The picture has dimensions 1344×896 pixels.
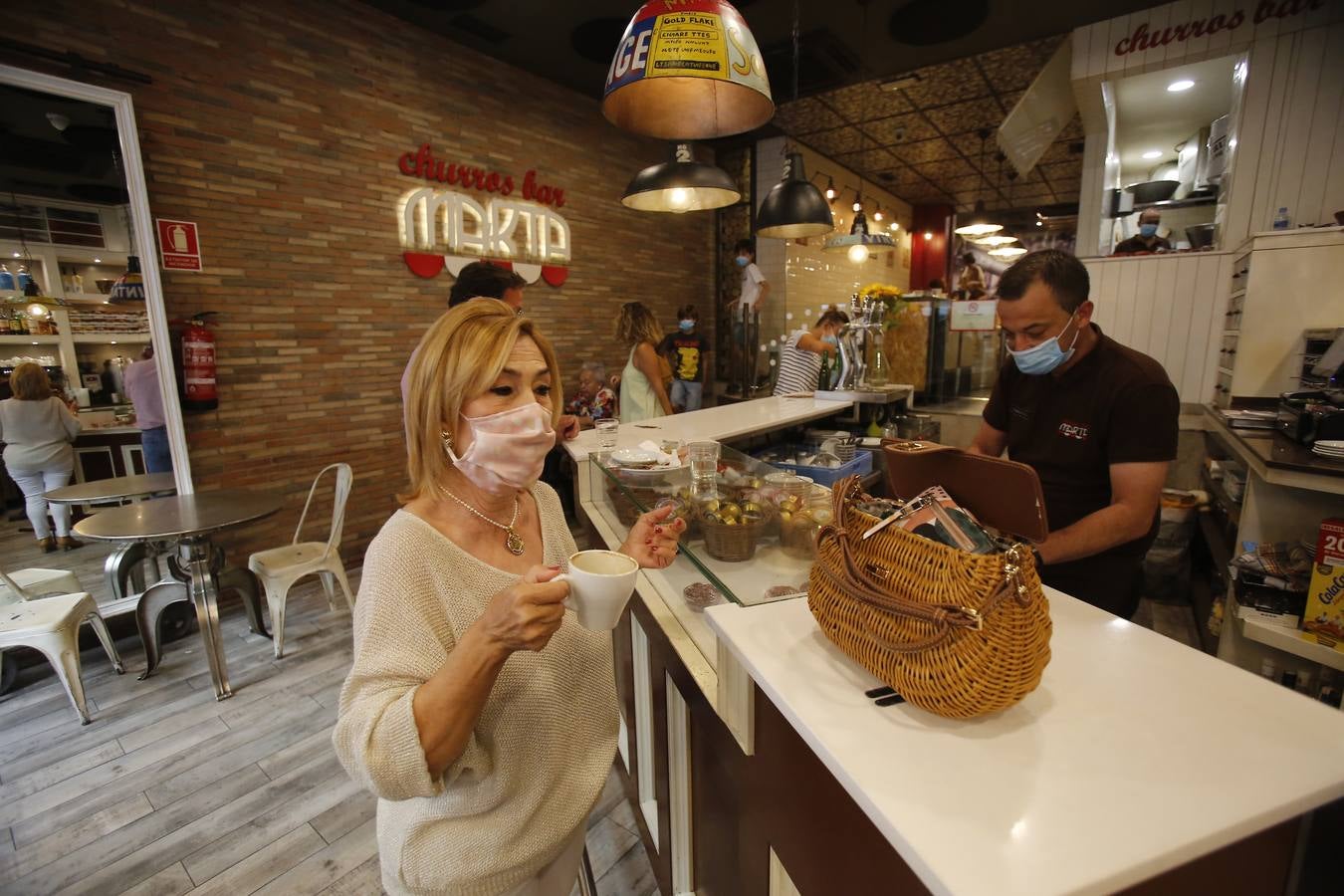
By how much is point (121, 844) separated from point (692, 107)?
3479mm

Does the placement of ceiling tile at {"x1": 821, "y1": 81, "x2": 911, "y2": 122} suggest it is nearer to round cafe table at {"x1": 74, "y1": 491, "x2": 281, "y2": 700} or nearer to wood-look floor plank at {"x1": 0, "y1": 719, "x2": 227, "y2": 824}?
round cafe table at {"x1": 74, "y1": 491, "x2": 281, "y2": 700}

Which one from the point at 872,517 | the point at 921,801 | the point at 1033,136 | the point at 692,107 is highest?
the point at 1033,136

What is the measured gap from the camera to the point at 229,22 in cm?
384

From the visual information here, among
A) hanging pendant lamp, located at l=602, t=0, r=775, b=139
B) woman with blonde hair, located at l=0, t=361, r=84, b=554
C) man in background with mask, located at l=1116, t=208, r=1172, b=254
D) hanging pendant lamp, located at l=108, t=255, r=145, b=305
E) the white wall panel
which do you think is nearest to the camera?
hanging pendant lamp, located at l=602, t=0, r=775, b=139

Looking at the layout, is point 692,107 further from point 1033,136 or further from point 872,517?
point 1033,136

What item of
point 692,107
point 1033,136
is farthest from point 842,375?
point 1033,136

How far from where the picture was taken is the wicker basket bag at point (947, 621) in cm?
65

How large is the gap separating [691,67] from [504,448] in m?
1.51

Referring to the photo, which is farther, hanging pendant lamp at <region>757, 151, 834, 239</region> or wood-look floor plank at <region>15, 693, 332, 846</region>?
hanging pendant lamp at <region>757, 151, 834, 239</region>

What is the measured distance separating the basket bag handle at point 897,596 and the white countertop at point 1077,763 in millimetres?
127

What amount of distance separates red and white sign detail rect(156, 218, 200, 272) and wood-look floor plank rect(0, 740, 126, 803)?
278 centimetres

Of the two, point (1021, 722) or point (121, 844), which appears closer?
point (1021, 722)

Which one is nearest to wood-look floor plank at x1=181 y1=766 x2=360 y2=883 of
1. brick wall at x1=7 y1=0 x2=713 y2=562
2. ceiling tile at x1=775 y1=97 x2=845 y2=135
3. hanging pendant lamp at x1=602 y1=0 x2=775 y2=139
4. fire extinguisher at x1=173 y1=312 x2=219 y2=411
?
brick wall at x1=7 y1=0 x2=713 y2=562

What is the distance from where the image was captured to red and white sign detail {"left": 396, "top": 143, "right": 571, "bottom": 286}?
4887mm
